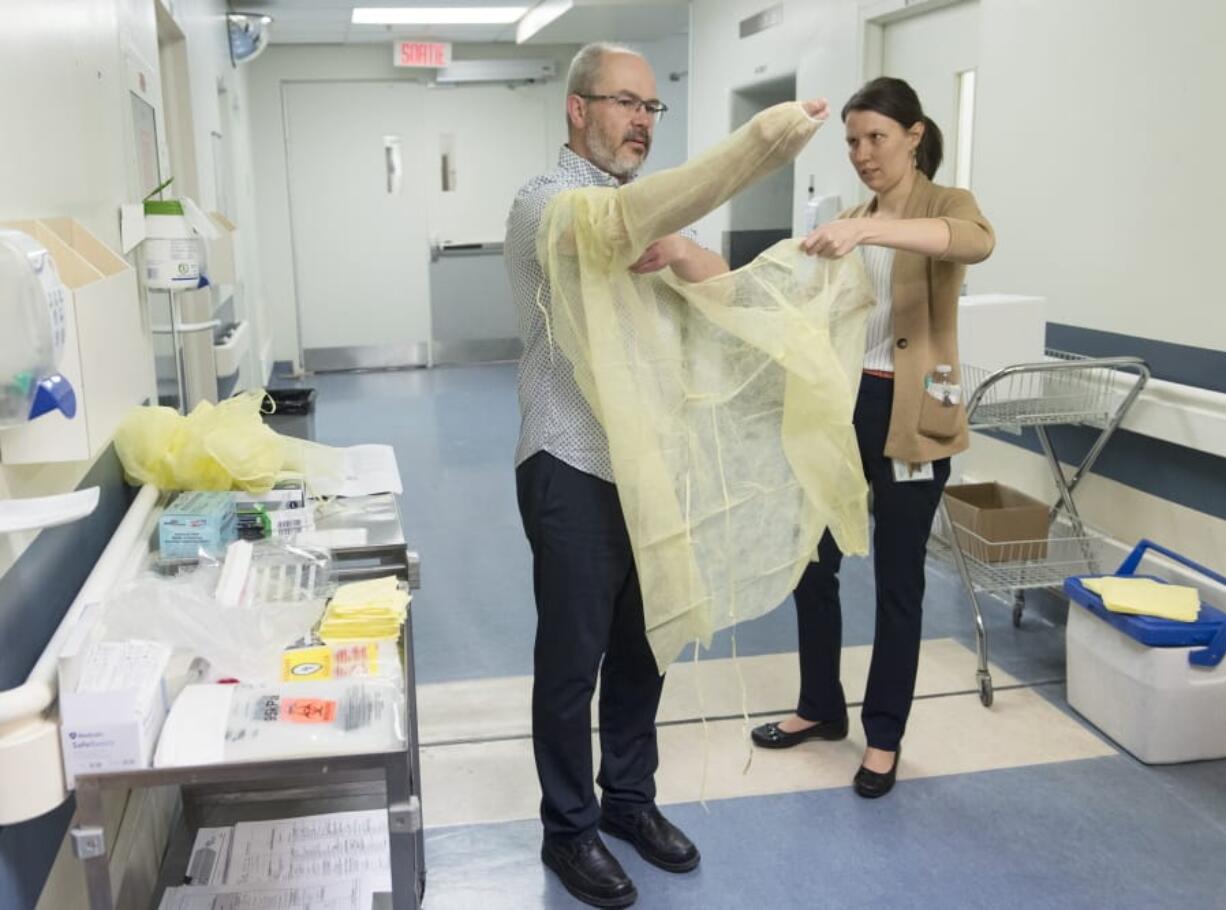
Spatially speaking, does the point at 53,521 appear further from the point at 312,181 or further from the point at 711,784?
the point at 312,181

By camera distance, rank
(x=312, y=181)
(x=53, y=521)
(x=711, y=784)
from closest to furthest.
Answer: (x=53, y=521)
(x=711, y=784)
(x=312, y=181)

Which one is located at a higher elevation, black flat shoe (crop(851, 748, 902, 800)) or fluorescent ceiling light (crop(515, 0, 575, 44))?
fluorescent ceiling light (crop(515, 0, 575, 44))

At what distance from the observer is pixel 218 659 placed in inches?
56.4

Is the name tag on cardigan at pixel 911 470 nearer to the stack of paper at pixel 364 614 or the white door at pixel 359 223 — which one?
the stack of paper at pixel 364 614

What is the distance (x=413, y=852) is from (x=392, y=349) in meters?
7.99

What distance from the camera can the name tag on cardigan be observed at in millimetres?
2365

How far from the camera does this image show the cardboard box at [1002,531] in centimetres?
326

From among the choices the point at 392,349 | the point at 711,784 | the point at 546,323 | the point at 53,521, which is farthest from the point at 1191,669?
the point at 392,349

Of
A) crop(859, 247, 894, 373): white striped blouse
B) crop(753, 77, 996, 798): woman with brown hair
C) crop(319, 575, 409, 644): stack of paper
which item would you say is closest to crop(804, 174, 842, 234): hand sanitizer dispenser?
crop(753, 77, 996, 798): woman with brown hair

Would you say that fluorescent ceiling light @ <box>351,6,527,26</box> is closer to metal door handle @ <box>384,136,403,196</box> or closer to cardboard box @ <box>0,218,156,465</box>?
metal door handle @ <box>384,136,403,196</box>

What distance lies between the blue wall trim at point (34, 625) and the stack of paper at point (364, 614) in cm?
37

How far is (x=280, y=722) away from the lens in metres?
1.33

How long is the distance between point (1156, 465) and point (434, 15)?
5.74 meters

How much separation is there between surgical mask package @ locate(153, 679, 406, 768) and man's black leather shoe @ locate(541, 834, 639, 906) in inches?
35.3
